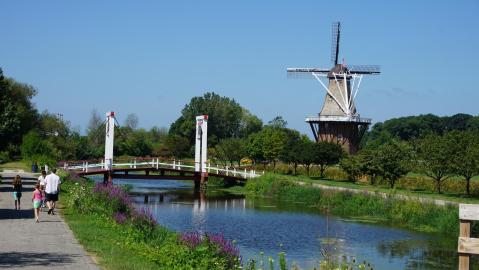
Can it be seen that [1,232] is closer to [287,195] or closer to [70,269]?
[70,269]

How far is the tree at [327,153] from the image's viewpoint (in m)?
57.8

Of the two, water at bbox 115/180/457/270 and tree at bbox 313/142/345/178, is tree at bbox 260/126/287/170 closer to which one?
tree at bbox 313/142/345/178

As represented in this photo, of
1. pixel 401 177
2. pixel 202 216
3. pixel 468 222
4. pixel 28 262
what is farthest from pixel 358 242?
pixel 401 177

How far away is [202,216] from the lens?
112ft

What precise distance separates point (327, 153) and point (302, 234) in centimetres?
3036

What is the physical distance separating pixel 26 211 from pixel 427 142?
93.4 ft

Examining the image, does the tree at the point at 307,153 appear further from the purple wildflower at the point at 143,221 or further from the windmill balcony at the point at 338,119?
the purple wildflower at the point at 143,221

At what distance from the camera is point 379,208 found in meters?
35.2

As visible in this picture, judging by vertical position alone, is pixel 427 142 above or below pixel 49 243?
above

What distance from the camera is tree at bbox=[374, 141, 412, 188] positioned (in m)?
46.7

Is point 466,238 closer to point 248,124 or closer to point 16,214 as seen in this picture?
point 16,214

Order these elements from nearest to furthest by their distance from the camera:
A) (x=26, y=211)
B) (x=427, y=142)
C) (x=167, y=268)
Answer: (x=167, y=268)
(x=26, y=211)
(x=427, y=142)

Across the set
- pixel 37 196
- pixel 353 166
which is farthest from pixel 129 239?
pixel 353 166

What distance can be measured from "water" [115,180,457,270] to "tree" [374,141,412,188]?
8.41 metres
